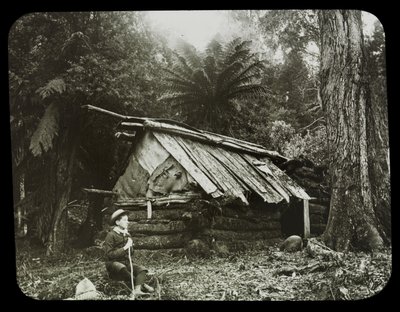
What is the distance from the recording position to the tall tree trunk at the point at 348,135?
16.6ft

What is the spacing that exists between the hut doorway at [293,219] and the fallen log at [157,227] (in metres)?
1.02

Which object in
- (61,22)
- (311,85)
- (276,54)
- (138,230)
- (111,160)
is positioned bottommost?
(138,230)

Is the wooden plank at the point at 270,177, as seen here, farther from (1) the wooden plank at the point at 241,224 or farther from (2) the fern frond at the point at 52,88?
(2) the fern frond at the point at 52,88

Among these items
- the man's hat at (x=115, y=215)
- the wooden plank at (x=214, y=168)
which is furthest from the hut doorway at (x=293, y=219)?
the man's hat at (x=115, y=215)

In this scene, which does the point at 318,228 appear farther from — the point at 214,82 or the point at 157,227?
the point at 214,82

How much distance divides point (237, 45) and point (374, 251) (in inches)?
97.7

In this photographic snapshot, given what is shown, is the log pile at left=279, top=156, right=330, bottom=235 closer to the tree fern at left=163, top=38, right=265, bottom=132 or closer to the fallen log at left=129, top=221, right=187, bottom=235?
the tree fern at left=163, top=38, right=265, bottom=132

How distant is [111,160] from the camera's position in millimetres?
5254

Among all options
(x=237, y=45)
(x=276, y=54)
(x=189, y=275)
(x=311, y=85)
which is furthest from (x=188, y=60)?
(x=189, y=275)

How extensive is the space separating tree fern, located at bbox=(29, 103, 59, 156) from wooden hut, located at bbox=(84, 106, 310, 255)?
0.66 meters

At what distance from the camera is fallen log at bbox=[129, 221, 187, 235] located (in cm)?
505

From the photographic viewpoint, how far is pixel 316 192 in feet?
16.9

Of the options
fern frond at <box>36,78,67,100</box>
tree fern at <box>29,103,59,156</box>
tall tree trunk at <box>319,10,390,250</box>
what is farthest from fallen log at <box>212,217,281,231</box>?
fern frond at <box>36,78,67,100</box>

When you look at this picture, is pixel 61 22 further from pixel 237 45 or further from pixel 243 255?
pixel 243 255
